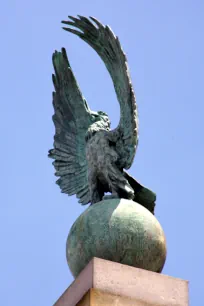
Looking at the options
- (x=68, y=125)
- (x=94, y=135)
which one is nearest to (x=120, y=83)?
(x=94, y=135)

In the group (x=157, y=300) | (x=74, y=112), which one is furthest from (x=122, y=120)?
(x=157, y=300)

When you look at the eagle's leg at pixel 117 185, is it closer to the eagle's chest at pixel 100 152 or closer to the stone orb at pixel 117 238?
the eagle's chest at pixel 100 152

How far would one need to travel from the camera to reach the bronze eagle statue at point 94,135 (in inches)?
538

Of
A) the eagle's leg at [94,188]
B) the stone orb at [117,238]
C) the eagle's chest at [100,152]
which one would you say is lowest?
the stone orb at [117,238]

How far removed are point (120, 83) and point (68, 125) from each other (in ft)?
6.58

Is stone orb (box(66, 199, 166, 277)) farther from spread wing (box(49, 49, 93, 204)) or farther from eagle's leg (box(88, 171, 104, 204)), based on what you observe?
spread wing (box(49, 49, 93, 204))

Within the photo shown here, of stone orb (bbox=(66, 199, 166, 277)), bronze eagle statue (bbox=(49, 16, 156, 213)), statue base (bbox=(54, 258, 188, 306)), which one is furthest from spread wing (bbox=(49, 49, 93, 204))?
statue base (bbox=(54, 258, 188, 306))

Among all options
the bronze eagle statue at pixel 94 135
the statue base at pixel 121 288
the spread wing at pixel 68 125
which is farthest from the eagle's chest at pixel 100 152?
the statue base at pixel 121 288

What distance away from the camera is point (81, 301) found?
1130cm

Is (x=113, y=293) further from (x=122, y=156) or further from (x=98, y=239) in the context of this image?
(x=122, y=156)

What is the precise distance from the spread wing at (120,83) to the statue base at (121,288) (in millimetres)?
2450

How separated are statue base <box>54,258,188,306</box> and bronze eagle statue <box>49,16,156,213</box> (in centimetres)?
205

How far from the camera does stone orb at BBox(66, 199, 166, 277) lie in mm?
11938

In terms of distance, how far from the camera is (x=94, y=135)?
14219 mm
